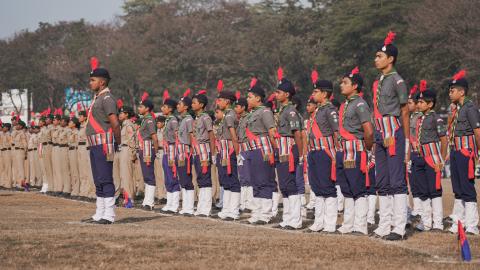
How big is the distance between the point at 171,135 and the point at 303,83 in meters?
60.4

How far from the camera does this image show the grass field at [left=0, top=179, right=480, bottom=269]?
10297 millimetres

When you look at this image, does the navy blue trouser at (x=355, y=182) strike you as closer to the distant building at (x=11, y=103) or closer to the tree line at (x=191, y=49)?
the tree line at (x=191, y=49)

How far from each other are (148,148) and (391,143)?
345 inches

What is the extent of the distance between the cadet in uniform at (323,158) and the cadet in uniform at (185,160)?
14.1 feet

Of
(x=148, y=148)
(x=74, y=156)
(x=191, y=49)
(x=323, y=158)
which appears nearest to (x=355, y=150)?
(x=323, y=158)

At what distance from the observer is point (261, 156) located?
16.1 m

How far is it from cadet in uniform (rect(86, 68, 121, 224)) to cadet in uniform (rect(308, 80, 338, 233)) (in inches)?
126

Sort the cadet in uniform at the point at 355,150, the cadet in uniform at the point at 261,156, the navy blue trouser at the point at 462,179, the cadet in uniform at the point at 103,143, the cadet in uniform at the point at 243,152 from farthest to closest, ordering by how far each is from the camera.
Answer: the cadet in uniform at the point at 243,152
the cadet in uniform at the point at 261,156
the cadet in uniform at the point at 103,143
the navy blue trouser at the point at 462,179
the cadet in uniform at the point at 355,150

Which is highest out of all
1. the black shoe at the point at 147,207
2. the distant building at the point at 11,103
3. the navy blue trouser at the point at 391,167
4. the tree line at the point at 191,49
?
the tree line at the point at 191,49

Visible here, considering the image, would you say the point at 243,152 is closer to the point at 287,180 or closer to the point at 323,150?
the point at 287,180

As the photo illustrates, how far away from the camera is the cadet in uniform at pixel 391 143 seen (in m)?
13.1

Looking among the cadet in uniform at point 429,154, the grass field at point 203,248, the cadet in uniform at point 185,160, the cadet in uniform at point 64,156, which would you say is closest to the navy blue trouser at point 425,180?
the cadet in uniform at point 429,154

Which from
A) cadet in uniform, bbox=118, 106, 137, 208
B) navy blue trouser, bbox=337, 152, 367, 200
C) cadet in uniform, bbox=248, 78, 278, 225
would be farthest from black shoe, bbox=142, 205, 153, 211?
navy blue trouser, bbox=337, 152, 367, 200

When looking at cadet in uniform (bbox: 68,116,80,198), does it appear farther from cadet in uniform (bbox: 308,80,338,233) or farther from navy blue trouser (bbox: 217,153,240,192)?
cadet in uniform (bbox: 308,80,338,233)
